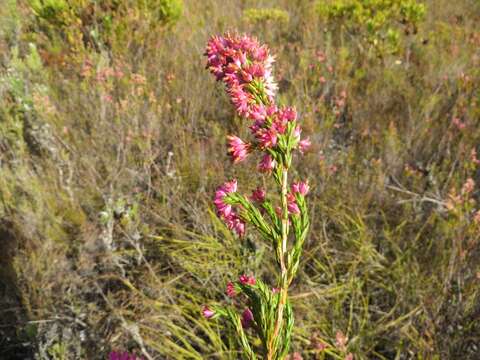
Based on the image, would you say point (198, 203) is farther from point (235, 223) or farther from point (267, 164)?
point (267, 164)

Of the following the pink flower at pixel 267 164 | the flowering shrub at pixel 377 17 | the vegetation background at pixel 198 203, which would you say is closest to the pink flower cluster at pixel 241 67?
the pink flower at pixel 267 164

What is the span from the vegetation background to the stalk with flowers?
89cm

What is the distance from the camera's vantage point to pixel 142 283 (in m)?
2.12

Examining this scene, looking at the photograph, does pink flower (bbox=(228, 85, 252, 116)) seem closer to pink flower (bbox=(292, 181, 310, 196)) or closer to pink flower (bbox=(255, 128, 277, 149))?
pink flower (bbox=(255, 128, 277, 149))

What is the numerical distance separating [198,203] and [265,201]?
162cm

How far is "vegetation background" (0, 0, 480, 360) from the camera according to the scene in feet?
6.25

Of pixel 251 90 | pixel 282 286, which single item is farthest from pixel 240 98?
pixel 282 286

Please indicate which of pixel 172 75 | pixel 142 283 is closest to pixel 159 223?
pixel 142 283

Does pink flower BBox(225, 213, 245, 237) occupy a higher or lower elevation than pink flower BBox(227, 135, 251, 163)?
lower

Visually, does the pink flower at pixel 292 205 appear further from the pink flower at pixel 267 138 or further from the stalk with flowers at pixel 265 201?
the pink flower at pixel 267 138

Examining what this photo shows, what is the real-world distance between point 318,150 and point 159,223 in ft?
4.04

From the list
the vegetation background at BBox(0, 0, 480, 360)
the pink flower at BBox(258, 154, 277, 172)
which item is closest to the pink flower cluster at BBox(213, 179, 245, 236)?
the pink flower at BBox(258, 154, 277, 172)

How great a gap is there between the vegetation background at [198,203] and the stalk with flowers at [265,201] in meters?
0.89

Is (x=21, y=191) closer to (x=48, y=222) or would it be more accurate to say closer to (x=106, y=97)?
(x=48, y=222)
